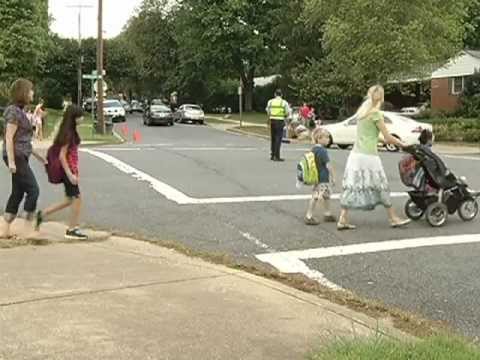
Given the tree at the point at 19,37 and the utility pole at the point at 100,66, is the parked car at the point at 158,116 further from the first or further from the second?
the utility pole at the point at 100,66

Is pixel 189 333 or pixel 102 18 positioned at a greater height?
pixel 102 18

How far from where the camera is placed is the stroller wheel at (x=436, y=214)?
33.1ft

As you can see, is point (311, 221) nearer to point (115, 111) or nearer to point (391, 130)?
point (391, 130)

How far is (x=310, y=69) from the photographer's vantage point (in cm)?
5097

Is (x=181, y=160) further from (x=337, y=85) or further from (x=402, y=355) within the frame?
(x=337, y=85)

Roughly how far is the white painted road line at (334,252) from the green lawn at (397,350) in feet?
6.96

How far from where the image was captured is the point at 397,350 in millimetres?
4758

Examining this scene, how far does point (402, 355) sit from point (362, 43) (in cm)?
3097

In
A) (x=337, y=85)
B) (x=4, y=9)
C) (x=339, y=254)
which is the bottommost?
(x=339, y=254)

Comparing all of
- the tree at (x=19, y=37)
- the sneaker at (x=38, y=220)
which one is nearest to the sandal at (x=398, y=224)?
the sneaker at (x=38, y=220)

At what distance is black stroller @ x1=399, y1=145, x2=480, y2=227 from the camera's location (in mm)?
10156

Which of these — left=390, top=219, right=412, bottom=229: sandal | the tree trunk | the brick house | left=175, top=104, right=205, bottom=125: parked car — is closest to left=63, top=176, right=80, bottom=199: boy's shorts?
left=390, top=219, right=412, bottom=229: sandal

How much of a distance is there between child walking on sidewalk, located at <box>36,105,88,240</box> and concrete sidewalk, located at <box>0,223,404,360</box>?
2.89 feet

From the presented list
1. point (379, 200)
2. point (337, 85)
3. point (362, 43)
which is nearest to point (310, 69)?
point (337, 85)
